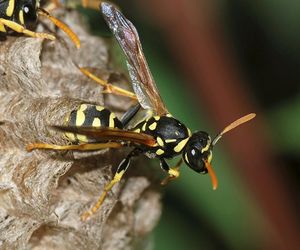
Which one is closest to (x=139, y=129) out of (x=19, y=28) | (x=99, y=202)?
(x=99, y=202)

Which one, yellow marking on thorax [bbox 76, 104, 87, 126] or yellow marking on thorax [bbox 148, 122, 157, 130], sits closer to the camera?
yellow marking on thorax [bbox 76, 104, 87, 126]

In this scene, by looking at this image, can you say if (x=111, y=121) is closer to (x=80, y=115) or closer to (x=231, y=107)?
(x=80, y=115)

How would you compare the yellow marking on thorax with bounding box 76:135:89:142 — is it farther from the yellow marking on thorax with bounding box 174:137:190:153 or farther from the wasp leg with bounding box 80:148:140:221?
the yellow marking on thorax with bounding box 174:137:190:153

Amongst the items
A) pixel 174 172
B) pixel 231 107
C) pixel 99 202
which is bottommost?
pixel 99 202

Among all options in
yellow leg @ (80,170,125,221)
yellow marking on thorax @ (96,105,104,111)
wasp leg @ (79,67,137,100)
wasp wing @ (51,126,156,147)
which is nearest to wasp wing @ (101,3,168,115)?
wasp leg @ (79,67,137,100)

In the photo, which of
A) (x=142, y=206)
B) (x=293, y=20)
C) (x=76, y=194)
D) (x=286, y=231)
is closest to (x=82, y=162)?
(x=76, y=194)

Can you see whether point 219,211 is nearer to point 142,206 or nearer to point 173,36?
point 142,206

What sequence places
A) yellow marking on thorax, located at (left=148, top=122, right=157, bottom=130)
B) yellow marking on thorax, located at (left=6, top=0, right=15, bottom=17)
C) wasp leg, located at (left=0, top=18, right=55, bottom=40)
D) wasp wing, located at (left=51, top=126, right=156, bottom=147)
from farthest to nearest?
yellow marking on thorax, located at (left=148, top=122, right=157, bottom=130)
yellow marking on thorax, located at (left=6, top=0, right=15, bottom=17)
wasp leg, located at (left=0, top=18, right=55, bottom=40)
wasp wing, located at (left=51, top=126, right=156, bottom=147)
